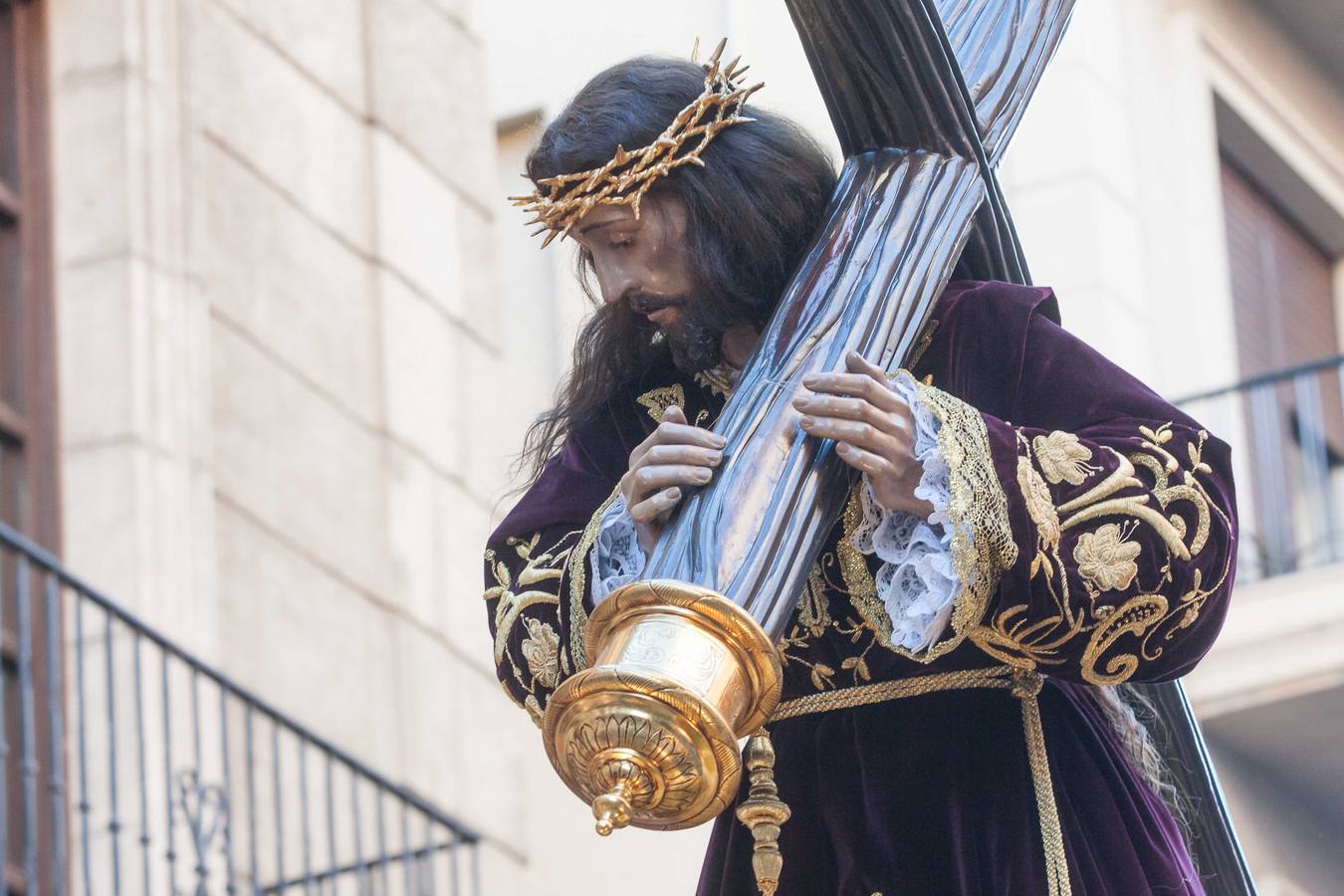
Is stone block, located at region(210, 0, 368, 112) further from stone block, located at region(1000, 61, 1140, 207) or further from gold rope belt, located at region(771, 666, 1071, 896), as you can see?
gold rope belt, located at region(771, 666, 1071, 896)

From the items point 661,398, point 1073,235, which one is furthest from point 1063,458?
point 1073,235

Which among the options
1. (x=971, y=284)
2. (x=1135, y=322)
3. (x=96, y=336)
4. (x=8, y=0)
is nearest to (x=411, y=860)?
(x=96, y=336)

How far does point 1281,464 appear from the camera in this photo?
1326 centimetres

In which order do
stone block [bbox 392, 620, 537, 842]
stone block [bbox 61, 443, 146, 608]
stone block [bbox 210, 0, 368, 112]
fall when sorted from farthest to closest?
stone block [bbox 210, 0, 368, 112], stone block [bbox 392, 620, 537, 842], stone block [bbox 61, 443, 146, 608]

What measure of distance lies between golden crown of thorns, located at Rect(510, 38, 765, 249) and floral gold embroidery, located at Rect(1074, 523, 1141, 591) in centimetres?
58

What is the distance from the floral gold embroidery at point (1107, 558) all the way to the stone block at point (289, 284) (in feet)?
23.8

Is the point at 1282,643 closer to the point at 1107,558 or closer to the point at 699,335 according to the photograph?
the point at 699,335

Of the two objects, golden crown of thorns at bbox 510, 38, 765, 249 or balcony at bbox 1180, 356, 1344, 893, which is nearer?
golden crown of thorns at bbox 510, 38, 765, 249

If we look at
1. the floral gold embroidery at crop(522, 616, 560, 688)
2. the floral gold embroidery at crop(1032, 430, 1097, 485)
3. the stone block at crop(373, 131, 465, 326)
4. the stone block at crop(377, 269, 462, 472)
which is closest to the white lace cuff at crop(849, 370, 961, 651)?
the floral gold embroidery at crop(1032, 430, 1097, 485)

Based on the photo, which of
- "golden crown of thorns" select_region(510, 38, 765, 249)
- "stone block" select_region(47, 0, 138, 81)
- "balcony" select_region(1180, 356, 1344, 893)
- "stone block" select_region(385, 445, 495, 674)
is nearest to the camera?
"golden crown of thorns" select_region(510, 38, 765, 249)

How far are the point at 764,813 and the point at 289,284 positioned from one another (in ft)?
24.8

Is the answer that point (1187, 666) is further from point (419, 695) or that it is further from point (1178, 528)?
point (419, 695)

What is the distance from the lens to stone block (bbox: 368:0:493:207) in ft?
36.2

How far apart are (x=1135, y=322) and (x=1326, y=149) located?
2.17m
